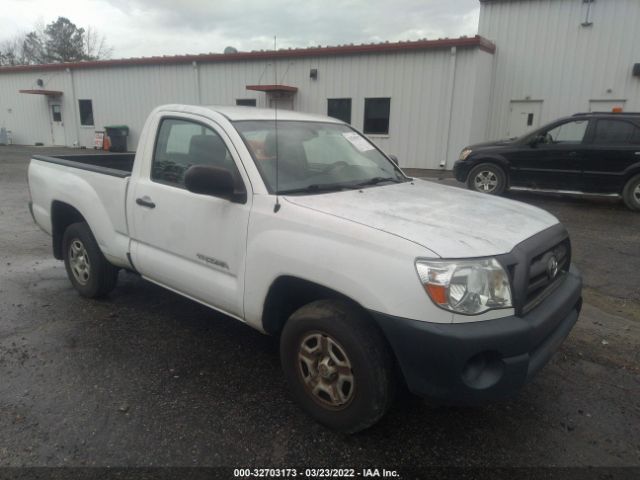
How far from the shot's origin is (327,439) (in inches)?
104

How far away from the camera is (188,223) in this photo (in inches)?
130

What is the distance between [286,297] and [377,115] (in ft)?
46.0

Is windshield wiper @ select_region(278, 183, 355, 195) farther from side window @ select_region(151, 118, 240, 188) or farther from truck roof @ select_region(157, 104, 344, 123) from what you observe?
truck roof @ select_region(157, 104, 344, 123)

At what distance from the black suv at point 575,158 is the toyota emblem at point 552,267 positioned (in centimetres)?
743

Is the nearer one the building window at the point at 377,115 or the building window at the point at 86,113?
the building window at the point at 377,115

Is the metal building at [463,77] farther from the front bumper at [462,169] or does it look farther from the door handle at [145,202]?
the door handle at [145,202]

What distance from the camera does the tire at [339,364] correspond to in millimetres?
2412

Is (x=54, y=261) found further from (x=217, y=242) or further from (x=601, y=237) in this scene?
(x=601, y=237)

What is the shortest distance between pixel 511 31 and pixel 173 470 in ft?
55.2

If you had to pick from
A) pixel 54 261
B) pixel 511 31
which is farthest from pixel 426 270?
pixel 511 31

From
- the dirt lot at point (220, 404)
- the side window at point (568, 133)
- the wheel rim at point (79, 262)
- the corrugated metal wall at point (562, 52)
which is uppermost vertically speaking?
the corrugated metal wall at point (562, 52)

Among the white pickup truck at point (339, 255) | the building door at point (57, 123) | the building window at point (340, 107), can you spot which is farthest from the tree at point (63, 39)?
the white pickup truck at point (339, 255)

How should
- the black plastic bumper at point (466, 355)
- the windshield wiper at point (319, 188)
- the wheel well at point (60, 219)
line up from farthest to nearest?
the wheel well at point (60, 219) < the windshield wiper at point (319, 188) < the black plastic bumper at point (466, 355)

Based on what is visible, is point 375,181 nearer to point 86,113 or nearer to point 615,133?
point 615,133
